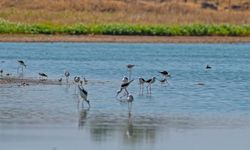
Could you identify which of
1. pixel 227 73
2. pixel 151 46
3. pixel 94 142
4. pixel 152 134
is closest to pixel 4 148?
pixel 94 142

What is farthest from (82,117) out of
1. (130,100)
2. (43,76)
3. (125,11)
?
(125,11)

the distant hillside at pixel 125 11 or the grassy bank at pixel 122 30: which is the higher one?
the distant hillside at pixel 125 11

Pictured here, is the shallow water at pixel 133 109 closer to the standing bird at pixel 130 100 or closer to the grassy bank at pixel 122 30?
the standing bird at pixel 130 100

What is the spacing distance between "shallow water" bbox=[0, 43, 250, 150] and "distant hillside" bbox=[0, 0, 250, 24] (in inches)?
1177

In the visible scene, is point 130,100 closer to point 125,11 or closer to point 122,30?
point 122,30

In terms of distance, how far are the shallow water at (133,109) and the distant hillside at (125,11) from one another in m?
29.9

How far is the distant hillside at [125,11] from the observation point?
73.9 meters

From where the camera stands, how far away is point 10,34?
2355 inches

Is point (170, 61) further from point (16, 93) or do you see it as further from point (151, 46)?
point (16, 93)

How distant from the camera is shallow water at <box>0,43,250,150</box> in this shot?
1888 centimetres

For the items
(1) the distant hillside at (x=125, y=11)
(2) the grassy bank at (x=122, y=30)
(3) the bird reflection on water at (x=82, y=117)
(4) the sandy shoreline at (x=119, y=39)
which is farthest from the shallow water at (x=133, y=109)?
(1) the distant hillside at (x=125, y=11)

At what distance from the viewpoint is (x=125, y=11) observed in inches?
3130

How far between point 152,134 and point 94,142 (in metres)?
1.67

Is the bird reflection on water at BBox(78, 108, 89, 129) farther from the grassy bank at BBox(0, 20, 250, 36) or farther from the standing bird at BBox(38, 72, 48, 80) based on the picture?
the grassy bank at BBox(0, 20, 250, 36)
